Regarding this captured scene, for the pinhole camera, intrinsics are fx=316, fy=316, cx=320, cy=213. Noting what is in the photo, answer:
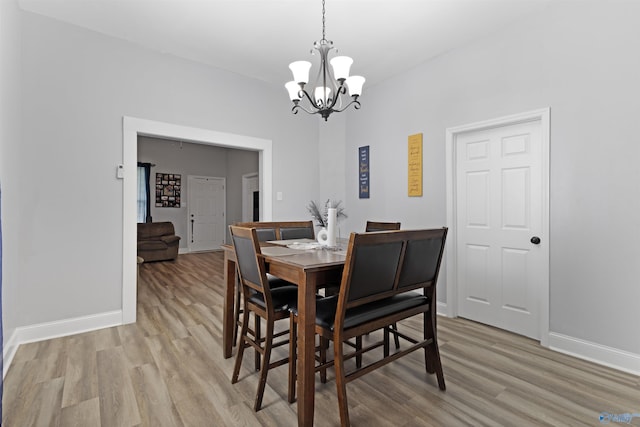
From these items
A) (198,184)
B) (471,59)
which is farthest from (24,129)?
(198,184)

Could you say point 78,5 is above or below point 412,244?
above

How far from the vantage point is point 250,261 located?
183cm

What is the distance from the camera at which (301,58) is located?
3.47m

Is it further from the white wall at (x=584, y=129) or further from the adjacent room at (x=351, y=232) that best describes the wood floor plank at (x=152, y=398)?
the white wall at (x=584, y=129)

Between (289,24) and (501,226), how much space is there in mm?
2691

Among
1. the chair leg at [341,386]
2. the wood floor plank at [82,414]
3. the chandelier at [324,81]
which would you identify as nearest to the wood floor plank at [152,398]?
the wood floor plank at [82,414]

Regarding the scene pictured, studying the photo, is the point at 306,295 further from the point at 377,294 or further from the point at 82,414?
the point at 82,414

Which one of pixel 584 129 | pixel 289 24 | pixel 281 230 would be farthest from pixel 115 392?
pixel 584 129

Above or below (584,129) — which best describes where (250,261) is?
below

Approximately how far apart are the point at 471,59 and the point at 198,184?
6.95 meters

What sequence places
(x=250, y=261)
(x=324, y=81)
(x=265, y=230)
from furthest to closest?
1. (x=265, y=230)
2. (x=324, y=81)
3. (x=250, y=261)

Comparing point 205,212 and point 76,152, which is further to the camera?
point 205,212

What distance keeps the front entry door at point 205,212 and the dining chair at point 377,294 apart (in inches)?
273

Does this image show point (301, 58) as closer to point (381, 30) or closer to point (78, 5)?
point (381, 30)
